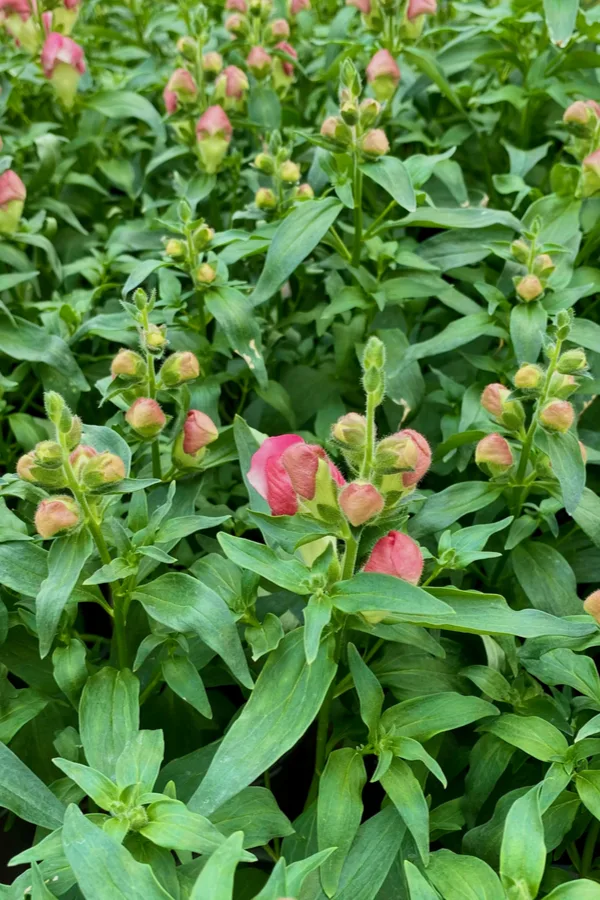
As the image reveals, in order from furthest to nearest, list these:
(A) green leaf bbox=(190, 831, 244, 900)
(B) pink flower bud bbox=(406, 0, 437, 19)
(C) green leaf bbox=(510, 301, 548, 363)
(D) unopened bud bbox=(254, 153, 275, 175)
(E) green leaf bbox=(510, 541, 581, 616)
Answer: (B) pink flower bud bbox=(406, 0, 437, 19), (D) unopened bud bbox=(254, 153, 275, 175), (C) green leaf bbox=(510, 301, 548, 363), (E) green leaf bbox=(510, 541, 581, 616), (A) green leaf bbox=(190, 831, 244, 900)

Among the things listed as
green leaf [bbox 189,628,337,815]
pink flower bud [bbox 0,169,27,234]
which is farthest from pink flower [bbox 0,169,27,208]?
green leaf [bbox 189,628,337,815]

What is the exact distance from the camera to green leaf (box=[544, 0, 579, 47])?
150 cm

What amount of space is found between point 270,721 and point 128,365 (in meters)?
0.47

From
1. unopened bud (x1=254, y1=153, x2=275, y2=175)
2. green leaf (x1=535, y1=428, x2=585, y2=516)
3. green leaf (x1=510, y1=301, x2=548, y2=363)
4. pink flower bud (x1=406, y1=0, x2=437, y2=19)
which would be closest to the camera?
green leaf (x1=535, y1=428, x2=585, y2=516)

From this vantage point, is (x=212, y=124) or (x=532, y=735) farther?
(x=212, y=124)

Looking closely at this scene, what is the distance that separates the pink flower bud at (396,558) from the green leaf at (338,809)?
0.20m

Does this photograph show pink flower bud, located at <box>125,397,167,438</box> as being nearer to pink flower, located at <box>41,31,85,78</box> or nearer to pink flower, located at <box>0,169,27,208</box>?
pink flower, located at <box>0,169,27,208</box>

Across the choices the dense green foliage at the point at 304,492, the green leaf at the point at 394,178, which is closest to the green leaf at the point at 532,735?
the dense green foliage at the point at 304,492

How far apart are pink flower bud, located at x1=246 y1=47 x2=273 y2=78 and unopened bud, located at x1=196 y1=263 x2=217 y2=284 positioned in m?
0.67

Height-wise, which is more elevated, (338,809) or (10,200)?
(10,200)

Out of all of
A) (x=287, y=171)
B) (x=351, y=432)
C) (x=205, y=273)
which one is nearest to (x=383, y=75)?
(x=287, y=171)

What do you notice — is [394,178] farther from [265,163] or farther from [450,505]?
[450,505]

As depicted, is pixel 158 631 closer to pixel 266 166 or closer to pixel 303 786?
pixel 303 786

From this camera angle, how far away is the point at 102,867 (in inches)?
26.8
